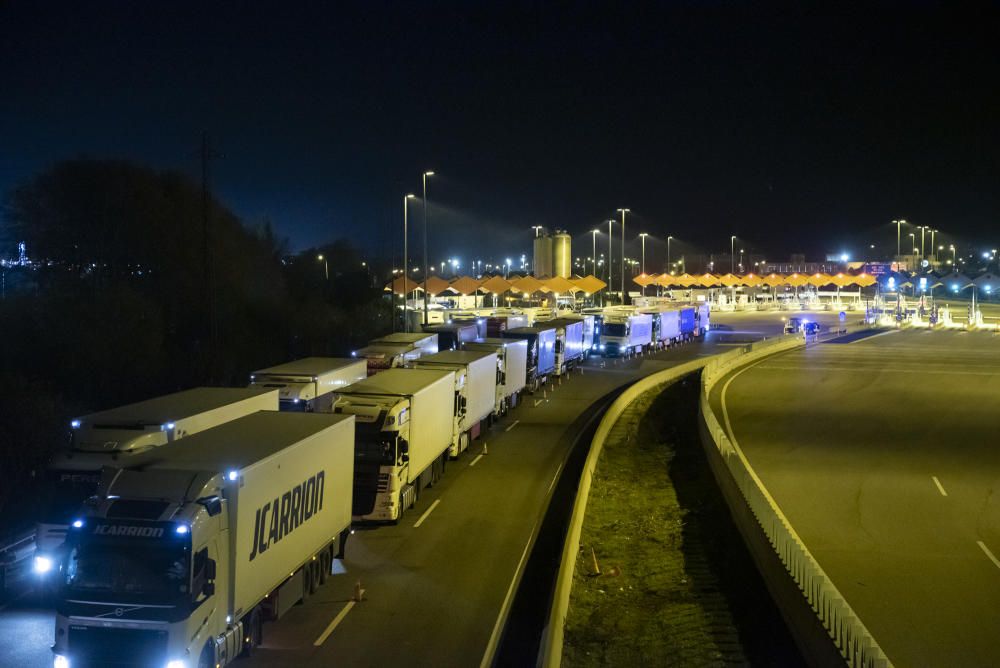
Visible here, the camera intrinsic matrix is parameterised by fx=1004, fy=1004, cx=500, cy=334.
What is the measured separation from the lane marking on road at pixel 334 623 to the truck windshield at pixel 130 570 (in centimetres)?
337

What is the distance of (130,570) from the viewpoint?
417 inches

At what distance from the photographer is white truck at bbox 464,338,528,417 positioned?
34000mm

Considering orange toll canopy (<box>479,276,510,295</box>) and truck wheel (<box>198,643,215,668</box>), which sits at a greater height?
orange toll canopy (<box>479,276,510,295</box>)

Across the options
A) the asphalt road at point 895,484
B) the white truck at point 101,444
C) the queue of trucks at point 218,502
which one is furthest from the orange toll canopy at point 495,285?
the white truck at point 101,444

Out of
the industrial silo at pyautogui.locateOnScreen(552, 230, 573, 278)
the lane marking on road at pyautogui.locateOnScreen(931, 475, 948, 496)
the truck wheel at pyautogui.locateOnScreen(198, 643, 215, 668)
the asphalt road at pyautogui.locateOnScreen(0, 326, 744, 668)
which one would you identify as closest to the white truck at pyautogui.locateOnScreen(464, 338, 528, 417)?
the asphalt road at pyautogui.locateOnScreen(0, 326, 744, 668)

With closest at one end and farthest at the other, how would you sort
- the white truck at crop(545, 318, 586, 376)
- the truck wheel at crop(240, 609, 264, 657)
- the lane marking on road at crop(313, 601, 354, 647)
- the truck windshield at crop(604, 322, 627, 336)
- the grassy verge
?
the truck wheel at crop(240, 609, 264, 657) < the grassy verge < the lane marking on road at crop(313, 601, 354, 647) < the white truck at crop(545, 318, 586, 376) < the truck windshield at crop(604, 322, 627, 336)

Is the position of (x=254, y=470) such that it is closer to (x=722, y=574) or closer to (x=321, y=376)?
(x=722, y=574)

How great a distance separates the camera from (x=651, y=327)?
6581 cm

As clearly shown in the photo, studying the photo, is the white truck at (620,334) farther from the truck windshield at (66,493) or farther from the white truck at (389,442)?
the truck windshield at (66,493)

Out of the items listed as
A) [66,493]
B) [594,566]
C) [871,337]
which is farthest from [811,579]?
[871,337]

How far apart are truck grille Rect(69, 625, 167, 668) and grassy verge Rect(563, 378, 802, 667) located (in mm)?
5098

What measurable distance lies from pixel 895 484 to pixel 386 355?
675 inches

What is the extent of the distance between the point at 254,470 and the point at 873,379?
4174cm

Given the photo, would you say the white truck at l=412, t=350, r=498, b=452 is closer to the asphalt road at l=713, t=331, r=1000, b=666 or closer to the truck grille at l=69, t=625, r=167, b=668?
the asphalt road at l=713, t=331, r=1000, b=666
